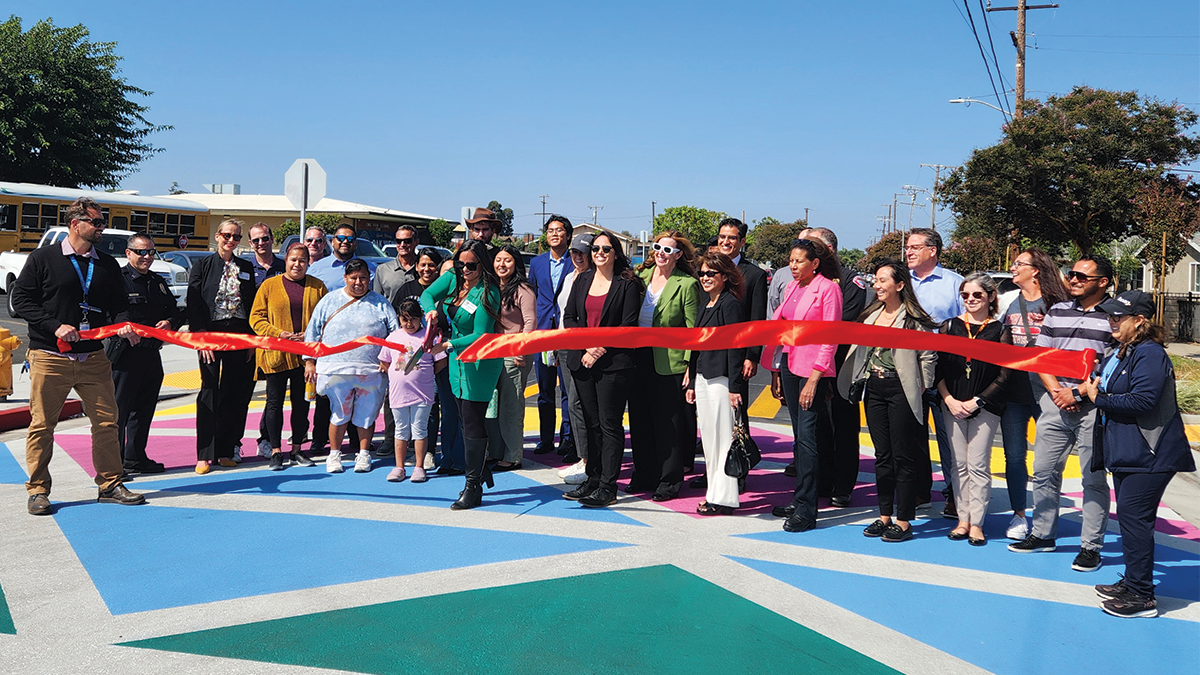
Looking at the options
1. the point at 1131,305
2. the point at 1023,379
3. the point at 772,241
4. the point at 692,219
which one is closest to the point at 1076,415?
the point at 1023,379

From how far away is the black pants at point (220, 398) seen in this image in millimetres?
7270

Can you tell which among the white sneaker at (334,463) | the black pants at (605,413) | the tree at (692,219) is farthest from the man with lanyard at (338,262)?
the tree at (692,219)

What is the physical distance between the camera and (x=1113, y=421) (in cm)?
467

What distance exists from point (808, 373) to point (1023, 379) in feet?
4.56

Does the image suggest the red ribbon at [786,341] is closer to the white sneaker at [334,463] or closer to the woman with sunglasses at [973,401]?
the woman with sunglasses at [973,401]

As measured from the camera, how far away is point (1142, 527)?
4.51m

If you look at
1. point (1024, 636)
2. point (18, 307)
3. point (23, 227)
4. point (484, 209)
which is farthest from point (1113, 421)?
point (23, 227)

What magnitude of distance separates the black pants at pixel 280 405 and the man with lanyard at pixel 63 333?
1512 millimetres

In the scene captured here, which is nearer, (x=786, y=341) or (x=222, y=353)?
(x=786, y=341)

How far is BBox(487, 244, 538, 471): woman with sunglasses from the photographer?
22.3 ft

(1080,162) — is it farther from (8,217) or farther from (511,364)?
(8,217)

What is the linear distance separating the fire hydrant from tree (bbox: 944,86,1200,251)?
23.0m

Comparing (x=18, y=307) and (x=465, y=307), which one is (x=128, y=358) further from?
(x=465, y=307)

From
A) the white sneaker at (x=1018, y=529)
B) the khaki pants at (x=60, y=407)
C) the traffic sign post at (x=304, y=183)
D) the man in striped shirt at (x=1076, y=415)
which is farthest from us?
the traffic sign post at (x=304, y=183)
